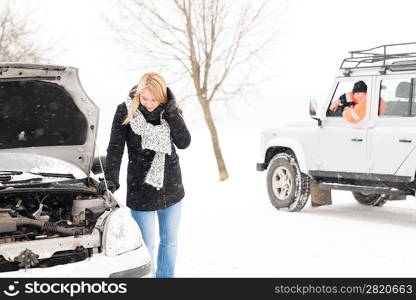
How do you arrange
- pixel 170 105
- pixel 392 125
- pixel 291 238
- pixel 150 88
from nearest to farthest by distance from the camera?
pixel 150 88, pixel 170 105, pixel 291 238, pixel 392 125

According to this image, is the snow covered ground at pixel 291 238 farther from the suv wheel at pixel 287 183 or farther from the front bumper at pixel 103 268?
the front bumper at pixel 103 268

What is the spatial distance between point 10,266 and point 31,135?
1.74 meters

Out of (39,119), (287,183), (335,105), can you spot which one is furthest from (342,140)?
(39,119)

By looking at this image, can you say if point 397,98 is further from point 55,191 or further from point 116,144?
point 55,191

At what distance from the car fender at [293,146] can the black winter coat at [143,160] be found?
229 inches

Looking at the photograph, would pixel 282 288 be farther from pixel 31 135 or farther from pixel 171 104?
pixel 31 135

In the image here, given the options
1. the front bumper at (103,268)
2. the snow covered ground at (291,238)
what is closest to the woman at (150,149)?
the front bumper at (103,268)

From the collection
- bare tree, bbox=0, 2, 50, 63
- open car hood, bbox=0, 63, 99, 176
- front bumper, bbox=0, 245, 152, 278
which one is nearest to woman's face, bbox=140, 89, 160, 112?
open car hood, bbox=0, 63, 99, 176

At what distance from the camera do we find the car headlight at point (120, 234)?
4285mm

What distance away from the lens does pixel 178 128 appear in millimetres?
5234

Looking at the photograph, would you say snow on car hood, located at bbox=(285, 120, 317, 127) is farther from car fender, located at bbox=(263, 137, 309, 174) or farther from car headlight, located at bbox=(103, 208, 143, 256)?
car headlight, located at bbox=(103, 208, 143, 256)

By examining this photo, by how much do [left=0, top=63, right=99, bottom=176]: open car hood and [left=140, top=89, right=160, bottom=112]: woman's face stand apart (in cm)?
37

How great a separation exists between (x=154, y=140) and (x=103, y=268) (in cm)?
138

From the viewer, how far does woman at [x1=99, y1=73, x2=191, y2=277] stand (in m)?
5.21
